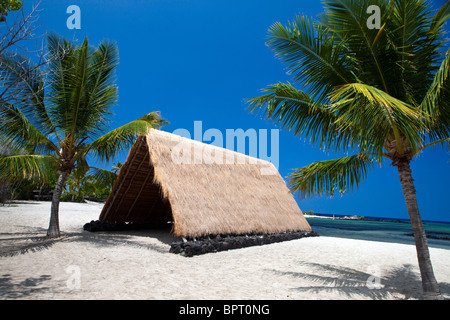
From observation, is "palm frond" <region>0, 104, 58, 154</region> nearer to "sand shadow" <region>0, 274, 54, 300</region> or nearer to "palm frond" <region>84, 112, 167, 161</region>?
"palm frond" <region>84, 112, 167, 161</region>

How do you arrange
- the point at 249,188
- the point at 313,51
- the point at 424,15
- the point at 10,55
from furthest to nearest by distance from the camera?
1. the point at 249,188
2. the point at 10,55
3. the point at 313,51
4. the point at 424,15

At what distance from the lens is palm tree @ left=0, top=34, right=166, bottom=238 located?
602cm

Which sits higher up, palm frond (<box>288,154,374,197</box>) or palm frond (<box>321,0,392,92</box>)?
palm frond (<box>321,0,392,92</box>)

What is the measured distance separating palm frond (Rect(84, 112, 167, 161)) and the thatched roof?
401 millimetres

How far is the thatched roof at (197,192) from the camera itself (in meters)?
6.36

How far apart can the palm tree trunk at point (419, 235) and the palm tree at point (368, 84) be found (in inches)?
0.5

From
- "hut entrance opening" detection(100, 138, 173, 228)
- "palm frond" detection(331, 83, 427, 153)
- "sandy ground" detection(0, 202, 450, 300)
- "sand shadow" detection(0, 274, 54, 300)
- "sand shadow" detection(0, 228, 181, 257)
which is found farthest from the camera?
"hut entrance opening" detection(100, 138, 173, 228)

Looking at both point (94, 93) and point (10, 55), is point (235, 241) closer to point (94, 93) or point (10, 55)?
point (94, 93)

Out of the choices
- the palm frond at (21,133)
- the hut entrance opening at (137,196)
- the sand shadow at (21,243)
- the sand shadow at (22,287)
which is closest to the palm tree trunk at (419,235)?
the sand shadow at (22,287)

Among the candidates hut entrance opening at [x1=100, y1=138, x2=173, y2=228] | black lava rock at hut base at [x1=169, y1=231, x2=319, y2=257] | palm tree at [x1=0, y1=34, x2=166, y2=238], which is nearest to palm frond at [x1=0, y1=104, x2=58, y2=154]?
palm tree at [x1=0, y1=34, x2=166, y2=238]
